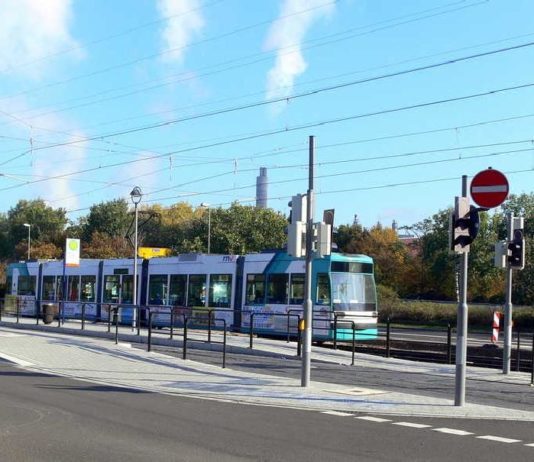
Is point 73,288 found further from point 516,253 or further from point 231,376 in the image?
point 516,253

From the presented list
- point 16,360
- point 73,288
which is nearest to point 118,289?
point 73,288

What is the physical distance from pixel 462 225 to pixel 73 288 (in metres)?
28.6

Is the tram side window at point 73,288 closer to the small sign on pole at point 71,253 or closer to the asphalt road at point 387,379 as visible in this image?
the small sign on pole at point 71,253

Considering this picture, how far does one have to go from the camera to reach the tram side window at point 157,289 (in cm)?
3272

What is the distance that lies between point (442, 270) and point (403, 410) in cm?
4764

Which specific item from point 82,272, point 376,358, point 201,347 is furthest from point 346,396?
point 82,272

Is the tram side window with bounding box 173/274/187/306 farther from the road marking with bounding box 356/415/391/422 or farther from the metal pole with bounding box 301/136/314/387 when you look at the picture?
the road marking with bounding box 356/415/391/422

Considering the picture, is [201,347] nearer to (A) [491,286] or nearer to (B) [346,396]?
(B) [346,396]

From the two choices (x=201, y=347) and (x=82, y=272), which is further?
(x=82, y=272)

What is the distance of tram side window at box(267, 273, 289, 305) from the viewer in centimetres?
2739

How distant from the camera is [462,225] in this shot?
496 inches

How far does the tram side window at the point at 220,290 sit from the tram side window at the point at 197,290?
42cm

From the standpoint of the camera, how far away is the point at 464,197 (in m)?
12.7

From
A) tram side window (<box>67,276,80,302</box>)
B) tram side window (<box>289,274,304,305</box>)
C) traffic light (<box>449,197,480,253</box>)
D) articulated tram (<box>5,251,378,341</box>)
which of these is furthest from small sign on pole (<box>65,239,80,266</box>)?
traffic light (<box>449,197,480,253</box>)
